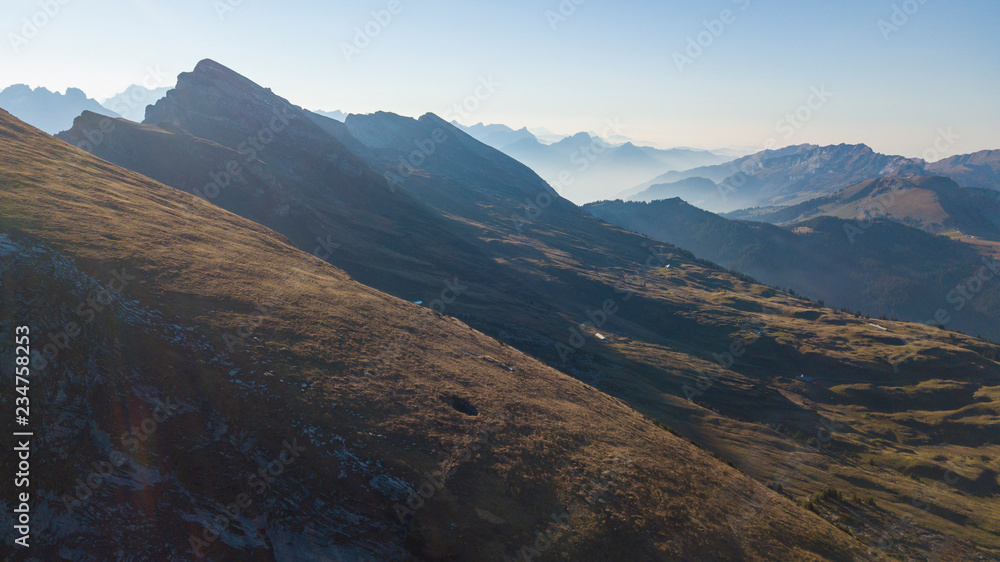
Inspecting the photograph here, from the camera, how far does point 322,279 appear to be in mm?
74375

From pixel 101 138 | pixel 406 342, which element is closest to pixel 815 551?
pixel 406 342

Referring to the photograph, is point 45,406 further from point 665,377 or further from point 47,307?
point 665,377

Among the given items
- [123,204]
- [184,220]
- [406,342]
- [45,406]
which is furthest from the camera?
[184,220]

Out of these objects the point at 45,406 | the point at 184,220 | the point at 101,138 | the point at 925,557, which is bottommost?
the point at 925,557

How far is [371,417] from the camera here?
41.4m

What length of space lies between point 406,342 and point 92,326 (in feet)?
107

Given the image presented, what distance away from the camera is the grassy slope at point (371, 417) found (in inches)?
1356

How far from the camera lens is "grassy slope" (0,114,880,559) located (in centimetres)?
3444
